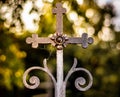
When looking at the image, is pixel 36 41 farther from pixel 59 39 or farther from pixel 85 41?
pixel 85 41

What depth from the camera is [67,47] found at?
13039mm

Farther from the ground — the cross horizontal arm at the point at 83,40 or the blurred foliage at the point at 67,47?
the blurred foliage at the point at 67,47

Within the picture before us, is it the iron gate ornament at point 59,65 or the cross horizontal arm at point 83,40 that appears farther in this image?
the cross horizontal arm at point 83,40

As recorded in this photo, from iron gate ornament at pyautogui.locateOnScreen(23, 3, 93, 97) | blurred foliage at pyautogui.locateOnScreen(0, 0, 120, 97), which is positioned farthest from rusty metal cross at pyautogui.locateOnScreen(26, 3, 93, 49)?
blurred foliage at pyautogui.locateOnScreen(0, 0, 120, 97)

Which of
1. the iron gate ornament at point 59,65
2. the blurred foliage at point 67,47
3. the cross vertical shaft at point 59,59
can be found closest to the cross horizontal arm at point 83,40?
the iron gate ornament at point 59,65

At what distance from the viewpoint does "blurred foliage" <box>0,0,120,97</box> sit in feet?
23.1

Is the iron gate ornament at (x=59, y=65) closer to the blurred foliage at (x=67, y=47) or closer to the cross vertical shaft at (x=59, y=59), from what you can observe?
the cross vertical shaft at (x=59, y=59)

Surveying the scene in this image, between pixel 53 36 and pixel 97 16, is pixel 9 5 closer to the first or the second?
pixel 53 36

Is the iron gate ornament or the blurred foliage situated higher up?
the blurred foliage

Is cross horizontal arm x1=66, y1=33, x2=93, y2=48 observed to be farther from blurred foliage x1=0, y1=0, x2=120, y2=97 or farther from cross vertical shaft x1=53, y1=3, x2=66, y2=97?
blurred foliage x1=0, y1=0, x2=120, y2=97

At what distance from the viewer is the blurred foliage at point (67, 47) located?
23.1 feet

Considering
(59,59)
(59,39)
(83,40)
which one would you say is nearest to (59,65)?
(59,59)

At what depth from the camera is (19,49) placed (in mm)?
10961

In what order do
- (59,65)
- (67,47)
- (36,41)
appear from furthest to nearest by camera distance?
(67,47) < (36,41) < (59,65)
